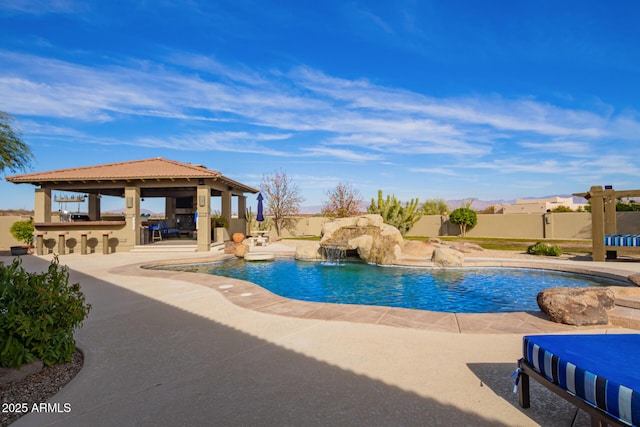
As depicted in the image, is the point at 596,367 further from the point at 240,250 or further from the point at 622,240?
the point at 240,250

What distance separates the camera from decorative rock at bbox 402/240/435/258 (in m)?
14.8

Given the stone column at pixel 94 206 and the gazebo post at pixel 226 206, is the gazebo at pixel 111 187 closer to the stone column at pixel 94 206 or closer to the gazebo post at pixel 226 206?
the gazebo post at pixel 226 206

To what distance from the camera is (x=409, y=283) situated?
9953 mm

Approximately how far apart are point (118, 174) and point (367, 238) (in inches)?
496

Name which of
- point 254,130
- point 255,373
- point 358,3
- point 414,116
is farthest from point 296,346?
point 254,130

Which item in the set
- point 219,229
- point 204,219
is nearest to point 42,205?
point 204,219

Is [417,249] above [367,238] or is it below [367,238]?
below

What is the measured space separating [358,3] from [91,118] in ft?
50.4

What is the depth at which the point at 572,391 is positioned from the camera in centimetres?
238

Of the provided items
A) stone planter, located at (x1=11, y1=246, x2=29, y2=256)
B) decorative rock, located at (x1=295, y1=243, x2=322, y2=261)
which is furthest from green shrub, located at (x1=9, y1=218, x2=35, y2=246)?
decorative rock, located at (x1=295, y1=243, x2=322, y2=261)

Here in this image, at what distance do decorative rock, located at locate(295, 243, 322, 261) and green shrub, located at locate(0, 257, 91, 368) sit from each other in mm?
11337

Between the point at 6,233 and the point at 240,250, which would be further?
the point at 6,233

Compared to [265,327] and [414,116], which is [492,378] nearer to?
[265,327]

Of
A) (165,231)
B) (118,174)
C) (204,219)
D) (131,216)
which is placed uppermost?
(118,174)
